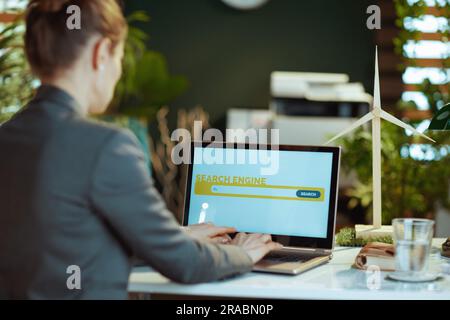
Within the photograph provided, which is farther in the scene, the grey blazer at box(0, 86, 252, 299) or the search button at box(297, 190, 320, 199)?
the search button at box(297, 190, 320, 199)

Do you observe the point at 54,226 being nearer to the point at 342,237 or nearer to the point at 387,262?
the point at 387,262

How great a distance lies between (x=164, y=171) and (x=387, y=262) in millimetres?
4453

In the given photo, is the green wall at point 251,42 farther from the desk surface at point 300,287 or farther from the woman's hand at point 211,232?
the desk surface at point 300,287

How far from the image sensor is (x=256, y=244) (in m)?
1.55

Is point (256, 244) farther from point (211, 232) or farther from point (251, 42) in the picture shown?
point (251, 42)

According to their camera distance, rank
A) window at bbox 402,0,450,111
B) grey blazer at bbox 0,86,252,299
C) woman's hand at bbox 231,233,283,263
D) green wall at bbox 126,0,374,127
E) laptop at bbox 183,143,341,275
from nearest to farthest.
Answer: grey blazer at bbox 0,86,252,299, woman's hand at bbox 231,233,283,263, laptop at bbox 183,143,341,275, window at bbox 402,0,450,111, green wall at bbox 126,0,374,127

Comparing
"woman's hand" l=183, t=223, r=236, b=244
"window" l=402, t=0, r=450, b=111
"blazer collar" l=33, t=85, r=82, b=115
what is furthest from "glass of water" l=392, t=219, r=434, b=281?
"window" l=402, t=0, r=450, b=111

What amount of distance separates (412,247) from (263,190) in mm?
443

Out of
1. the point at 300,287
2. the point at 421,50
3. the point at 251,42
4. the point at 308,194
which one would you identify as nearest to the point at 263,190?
the point at 308,194

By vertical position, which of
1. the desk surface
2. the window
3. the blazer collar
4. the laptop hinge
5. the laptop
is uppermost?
the window

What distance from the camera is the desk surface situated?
131 cm

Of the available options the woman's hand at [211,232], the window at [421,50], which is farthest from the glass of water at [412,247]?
the window at [421,50]

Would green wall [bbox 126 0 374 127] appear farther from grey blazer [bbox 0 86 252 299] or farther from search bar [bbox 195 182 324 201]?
grey blazer [bbox 0 86 252 299]

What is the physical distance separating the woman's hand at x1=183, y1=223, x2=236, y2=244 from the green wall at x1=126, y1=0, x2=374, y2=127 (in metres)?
4.16
